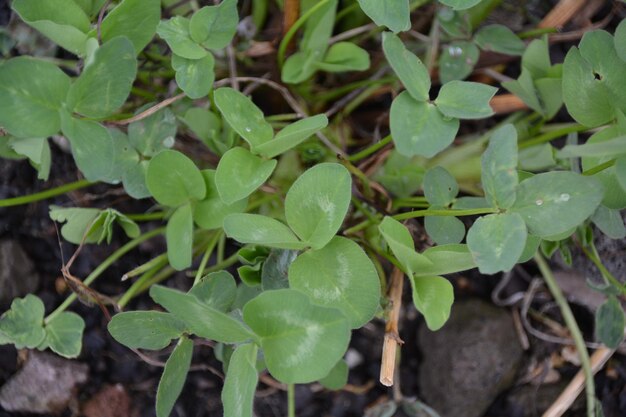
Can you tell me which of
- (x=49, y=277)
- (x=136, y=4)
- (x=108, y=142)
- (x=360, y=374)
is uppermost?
(x=136, y=4)

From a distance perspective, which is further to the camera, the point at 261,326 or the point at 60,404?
the point at 60,404

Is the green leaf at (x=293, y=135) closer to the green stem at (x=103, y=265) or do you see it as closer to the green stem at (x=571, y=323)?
the green stem at (x=103, y=265)

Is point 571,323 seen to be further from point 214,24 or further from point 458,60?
point 214,24

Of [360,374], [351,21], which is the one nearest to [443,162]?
[351,21]

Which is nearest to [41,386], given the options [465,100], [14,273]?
[14,273]

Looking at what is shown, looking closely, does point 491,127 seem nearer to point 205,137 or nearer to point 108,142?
point 205,137

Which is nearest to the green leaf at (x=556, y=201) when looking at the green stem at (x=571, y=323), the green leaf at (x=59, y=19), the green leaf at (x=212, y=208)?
the green leaf at (x=212, y=208)
